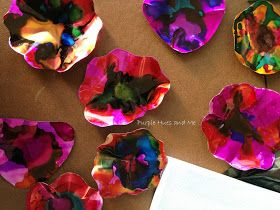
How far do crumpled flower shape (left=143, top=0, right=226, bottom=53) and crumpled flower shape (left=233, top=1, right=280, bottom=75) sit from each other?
52 millimetres

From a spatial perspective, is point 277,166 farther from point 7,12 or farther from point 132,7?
point 7,12

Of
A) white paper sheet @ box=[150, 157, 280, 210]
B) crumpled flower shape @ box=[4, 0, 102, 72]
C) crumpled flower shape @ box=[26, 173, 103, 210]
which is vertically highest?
crumpled flower shape @ box=[4, 0, 102, 72]

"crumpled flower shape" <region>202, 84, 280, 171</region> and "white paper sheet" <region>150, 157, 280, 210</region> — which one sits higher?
"crumpled flower shape" <region>202, 84, 280, 171</region>

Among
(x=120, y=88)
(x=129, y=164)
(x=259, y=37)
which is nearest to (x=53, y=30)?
(x=120, y=88)

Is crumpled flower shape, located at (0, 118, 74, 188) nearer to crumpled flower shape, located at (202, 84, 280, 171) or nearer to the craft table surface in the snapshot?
the craft table surface

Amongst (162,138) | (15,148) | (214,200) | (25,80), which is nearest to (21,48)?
(25,80)

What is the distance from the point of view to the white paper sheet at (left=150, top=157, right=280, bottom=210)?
671 millimetres

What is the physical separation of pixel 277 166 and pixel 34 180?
472 millimetres

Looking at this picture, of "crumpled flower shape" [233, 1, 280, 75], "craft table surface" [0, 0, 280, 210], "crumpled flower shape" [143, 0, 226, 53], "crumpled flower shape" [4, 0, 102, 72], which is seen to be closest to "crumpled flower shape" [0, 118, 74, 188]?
"craft table surface" [0, 0, 280, 210]

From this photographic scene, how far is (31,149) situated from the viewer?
27.9 inches

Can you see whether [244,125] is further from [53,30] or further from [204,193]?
[53,30]

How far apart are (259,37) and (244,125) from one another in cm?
18

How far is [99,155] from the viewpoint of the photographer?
71 cm

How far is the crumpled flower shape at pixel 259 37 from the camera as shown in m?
0.73
